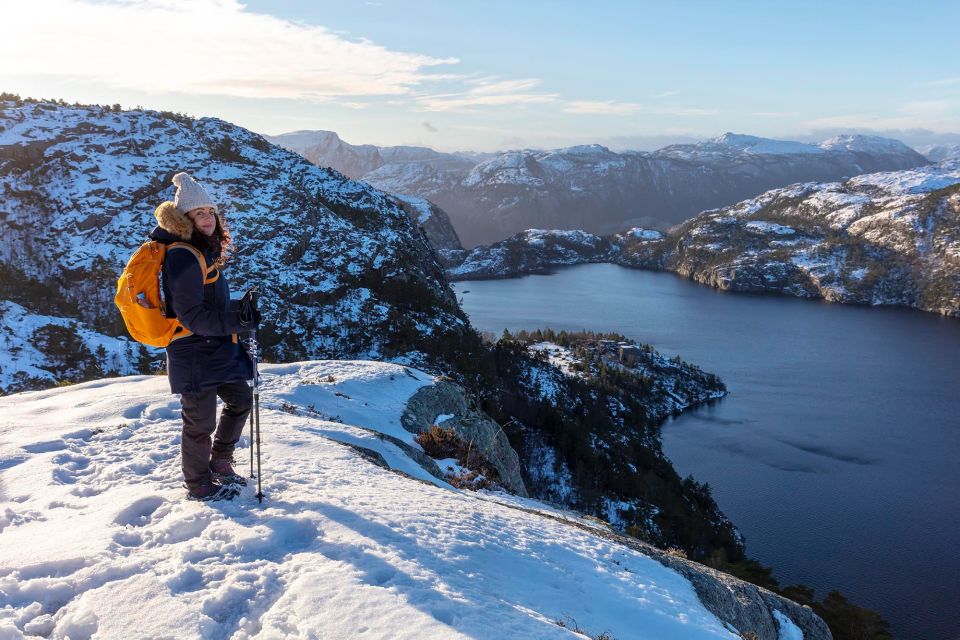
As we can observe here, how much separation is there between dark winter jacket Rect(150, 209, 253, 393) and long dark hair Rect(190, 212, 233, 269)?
0.22 feet

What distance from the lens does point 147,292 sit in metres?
7.22

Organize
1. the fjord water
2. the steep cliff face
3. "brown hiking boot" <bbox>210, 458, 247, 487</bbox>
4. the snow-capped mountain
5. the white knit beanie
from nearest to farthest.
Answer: the white knit beanie
"brown hiking boot" <bbox>210, 458, 247, 487</bbox>
the snow-capped mountain
the steep cliff face
the fjord water

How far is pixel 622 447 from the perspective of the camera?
107m

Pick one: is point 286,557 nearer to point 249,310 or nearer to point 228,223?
point 249,310

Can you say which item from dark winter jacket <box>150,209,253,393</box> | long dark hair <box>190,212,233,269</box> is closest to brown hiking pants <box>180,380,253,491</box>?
dark winter jacket <box>150,209,253,393</box>

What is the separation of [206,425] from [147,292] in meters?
1.99

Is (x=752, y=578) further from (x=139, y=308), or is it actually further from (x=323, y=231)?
(x=323, y=231)

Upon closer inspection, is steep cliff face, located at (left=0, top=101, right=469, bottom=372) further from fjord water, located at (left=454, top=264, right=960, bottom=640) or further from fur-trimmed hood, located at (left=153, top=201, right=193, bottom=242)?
fur-trimmed hood, located at (left=153, top=201, right=193, bottom=242)

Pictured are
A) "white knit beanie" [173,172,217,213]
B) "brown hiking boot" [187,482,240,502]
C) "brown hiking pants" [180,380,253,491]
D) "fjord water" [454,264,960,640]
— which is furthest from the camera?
"fjord water" [454,264,960,640]

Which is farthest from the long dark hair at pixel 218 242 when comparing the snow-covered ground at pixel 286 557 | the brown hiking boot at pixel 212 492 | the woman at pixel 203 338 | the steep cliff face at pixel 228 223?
the steep cliff face at pixel 228 223

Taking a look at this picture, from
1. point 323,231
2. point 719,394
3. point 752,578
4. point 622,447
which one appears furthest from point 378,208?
point 719,394

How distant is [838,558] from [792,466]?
24.5 metres

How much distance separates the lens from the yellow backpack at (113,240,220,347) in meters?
7.16

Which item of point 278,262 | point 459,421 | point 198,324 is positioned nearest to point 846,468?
point 278,262
